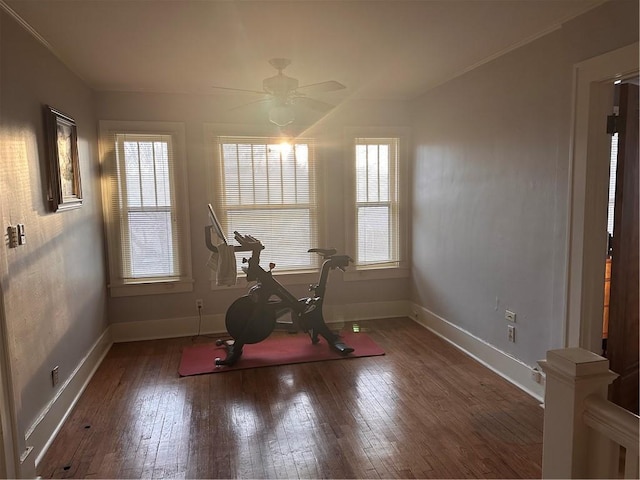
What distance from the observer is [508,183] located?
11.1ft

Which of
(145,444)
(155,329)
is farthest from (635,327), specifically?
(155,329)

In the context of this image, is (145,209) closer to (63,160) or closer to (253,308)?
(63,160)

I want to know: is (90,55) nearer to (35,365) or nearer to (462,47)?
(35,365)

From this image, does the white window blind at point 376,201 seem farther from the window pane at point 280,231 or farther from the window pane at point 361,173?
the window pane at point 280,231

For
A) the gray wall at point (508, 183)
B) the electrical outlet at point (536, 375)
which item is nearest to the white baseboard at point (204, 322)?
the gray wall at point (508, 183)

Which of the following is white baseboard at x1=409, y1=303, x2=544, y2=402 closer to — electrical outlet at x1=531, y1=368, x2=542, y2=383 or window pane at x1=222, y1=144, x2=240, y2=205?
electrical outlet at x1=531, y1=368, x2=542, y2=383

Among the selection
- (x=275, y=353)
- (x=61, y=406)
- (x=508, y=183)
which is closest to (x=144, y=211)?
(x=275, y=353)

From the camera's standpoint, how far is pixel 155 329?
4.55 meters

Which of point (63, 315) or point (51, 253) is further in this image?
point (63, 315)

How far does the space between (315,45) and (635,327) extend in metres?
2.86

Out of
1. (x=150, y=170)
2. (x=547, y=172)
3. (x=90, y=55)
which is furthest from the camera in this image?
(x=150, y=170)

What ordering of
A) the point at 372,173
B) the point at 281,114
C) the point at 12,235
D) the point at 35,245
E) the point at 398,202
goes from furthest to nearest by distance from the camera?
1. the point at 398,202
2. the point at 372,173
3. the point at 281,114
4. the point at 35,245
5. the point at 12,235

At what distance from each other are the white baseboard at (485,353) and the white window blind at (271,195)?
1.41 metres

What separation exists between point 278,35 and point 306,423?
2.54 meters
